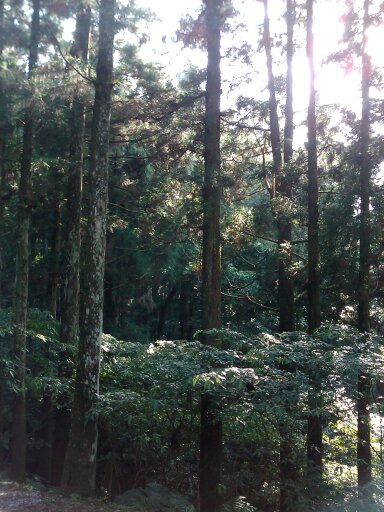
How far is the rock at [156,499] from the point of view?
8898mm

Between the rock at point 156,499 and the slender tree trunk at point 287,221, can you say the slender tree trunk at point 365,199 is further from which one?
the rock at point 156,499

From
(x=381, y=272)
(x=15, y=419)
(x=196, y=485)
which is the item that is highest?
(x=381, y=272)

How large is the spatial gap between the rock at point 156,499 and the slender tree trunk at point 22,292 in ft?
13.3

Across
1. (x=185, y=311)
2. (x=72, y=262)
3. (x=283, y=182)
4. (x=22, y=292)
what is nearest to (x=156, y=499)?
(x=22, y=292)

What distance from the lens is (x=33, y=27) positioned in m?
13.6

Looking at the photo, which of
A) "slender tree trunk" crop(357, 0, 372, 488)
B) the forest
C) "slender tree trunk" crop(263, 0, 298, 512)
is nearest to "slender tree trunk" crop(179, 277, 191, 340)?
the forest

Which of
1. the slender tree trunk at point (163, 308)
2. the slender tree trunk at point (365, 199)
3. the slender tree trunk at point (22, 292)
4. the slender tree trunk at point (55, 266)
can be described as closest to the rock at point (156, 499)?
the slender tree trunk at point (22, 292)

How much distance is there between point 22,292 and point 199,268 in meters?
4.97

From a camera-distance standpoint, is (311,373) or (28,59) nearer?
(311,373)

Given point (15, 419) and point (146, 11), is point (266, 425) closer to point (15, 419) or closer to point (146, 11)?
point (15, 419)

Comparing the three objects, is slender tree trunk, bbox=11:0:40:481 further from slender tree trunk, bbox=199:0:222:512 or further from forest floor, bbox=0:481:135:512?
slender tree trunk, bbox=199:0:222:512

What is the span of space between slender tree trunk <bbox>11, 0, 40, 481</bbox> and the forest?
46 millimetres

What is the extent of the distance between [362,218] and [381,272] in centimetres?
161

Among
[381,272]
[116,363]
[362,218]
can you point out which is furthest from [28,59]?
[381,272]
